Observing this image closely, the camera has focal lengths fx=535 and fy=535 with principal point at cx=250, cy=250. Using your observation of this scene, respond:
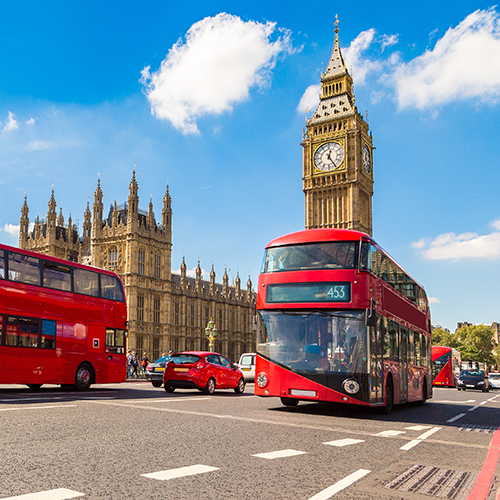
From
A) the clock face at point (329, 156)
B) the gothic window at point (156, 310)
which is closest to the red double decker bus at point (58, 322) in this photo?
the gothic window at point (156, 310)

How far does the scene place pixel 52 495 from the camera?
411 centimetres

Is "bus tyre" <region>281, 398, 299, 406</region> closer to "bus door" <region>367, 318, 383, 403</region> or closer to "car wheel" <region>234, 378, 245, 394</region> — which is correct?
"bus door" <region>367, 318, 383, 403</region>

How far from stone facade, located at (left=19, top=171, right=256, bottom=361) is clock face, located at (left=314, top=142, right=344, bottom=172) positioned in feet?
74.7

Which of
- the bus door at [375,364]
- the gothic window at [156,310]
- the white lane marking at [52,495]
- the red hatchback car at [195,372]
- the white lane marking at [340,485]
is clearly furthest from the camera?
the gothic window at [156,310]

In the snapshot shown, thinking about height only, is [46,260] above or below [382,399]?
above

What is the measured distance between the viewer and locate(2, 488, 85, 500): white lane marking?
4020 mm

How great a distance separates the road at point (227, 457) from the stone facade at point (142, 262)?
40.8 metres

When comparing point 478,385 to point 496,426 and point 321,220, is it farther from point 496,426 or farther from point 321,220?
point 321,220

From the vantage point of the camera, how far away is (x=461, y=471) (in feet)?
19.6

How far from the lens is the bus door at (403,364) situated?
47.1 feet

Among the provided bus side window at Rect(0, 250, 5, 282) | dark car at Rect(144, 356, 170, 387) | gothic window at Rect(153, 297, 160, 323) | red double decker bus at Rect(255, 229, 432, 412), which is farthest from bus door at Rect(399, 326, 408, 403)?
gothic window at Rect(153, 297, 160, 323)

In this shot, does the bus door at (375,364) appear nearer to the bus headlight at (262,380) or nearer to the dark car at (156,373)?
the bus headlight at (262,380)

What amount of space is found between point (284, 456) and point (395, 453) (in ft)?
5.53

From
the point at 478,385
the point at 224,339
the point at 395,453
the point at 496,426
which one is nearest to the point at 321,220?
the point at 224,339
